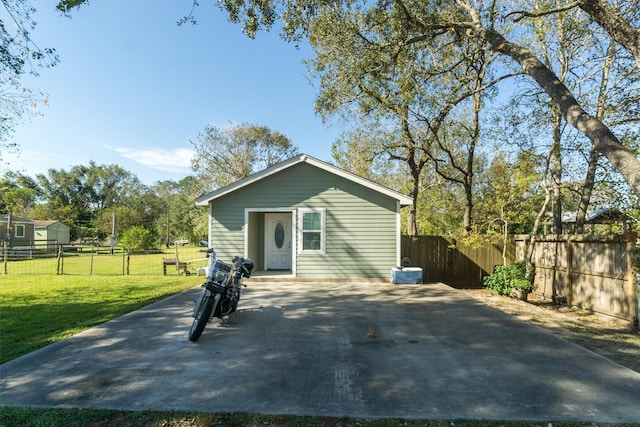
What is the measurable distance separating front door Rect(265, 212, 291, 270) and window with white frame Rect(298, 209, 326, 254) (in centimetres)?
144

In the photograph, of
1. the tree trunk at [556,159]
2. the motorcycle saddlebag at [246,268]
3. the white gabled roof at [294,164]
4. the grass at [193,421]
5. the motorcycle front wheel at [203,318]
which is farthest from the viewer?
the white gabled roof at [294,164]

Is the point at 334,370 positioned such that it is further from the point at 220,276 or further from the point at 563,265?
the point at 563,265

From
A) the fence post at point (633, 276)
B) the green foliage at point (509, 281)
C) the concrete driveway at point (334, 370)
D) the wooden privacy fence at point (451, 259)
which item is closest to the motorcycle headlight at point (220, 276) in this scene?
the concrete driveway at point (334, 370)

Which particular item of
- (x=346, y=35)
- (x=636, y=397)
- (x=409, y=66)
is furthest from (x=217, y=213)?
(x=636, y=397)

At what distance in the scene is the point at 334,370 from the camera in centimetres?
374

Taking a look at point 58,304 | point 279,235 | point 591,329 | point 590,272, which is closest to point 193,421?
point 591,329

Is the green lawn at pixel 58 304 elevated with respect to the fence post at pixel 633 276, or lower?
lower

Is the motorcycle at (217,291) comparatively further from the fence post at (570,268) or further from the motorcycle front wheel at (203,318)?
the fence post at (570,268)

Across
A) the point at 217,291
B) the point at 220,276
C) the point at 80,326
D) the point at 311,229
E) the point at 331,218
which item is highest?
the point at 331,218

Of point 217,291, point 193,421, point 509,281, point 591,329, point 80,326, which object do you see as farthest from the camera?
point 509,281

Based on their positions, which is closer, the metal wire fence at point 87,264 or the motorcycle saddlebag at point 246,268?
the motorcycle saddlebag at point 246,268

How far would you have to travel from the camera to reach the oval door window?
1166cm

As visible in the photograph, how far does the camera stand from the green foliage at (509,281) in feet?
29.5

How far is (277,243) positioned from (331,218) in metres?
2.49
